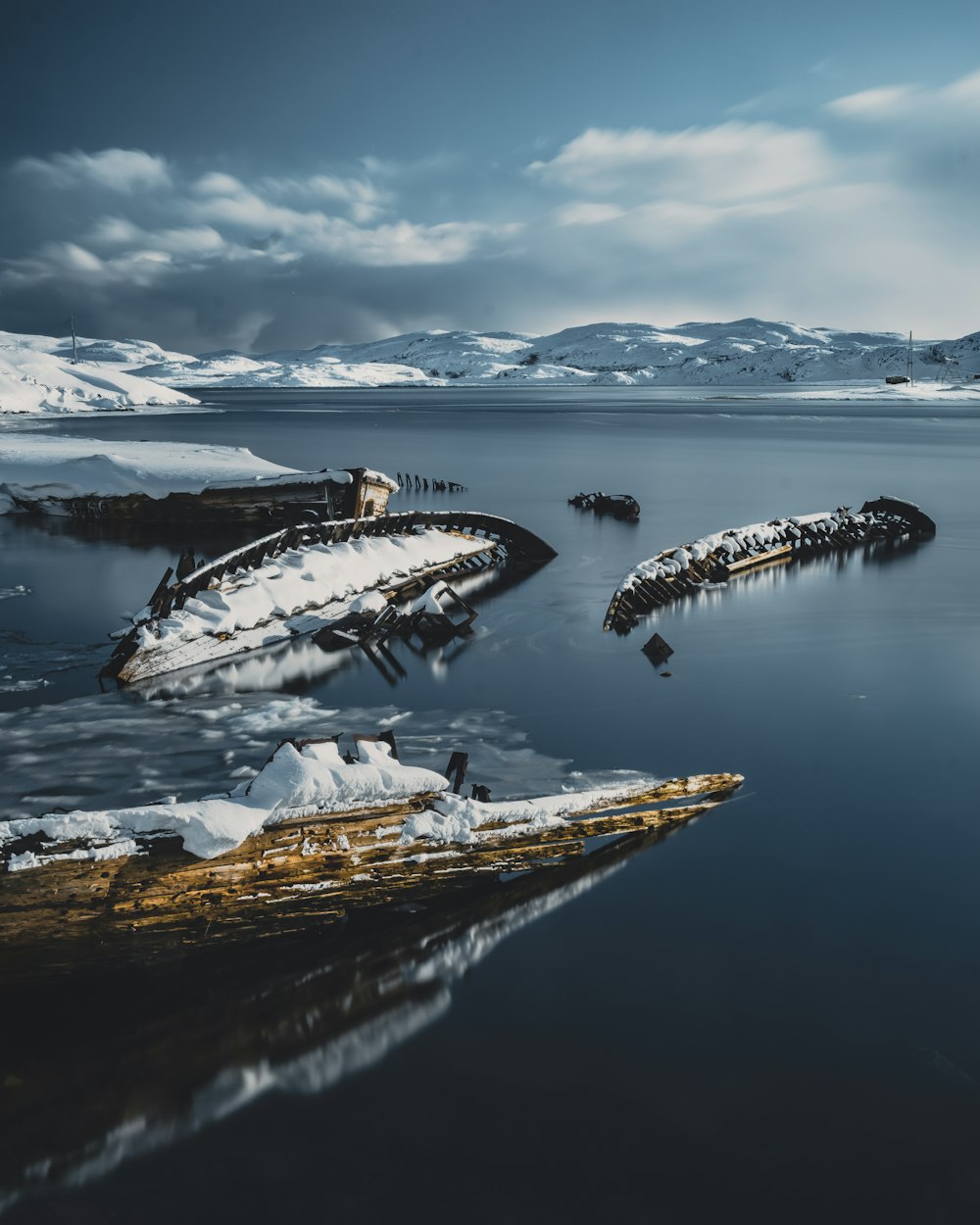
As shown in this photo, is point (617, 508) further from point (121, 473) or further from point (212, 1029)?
point (212, 1029)

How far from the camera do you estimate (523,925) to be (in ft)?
17.9

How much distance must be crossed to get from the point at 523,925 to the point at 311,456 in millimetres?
41735

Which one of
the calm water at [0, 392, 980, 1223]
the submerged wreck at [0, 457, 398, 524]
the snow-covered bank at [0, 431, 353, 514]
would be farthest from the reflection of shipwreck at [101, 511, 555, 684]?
the snow-covered bank at [0, 431, 353, 514]

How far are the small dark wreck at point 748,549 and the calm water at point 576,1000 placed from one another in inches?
123

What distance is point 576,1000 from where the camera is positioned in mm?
4844

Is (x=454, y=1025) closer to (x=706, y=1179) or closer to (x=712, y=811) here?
(x=706, y=1179)

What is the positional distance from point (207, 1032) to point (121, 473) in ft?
76.3

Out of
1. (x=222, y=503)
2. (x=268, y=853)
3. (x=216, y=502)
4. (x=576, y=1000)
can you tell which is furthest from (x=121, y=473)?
(x=576, y=1000)

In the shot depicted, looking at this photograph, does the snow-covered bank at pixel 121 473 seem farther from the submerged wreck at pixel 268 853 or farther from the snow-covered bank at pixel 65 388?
the snow-covered bank at pixel 65 388

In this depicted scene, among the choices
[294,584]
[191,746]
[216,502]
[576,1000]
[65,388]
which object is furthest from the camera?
[65,388]

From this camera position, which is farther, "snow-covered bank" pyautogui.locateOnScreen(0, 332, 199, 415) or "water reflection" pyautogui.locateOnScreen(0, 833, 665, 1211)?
"snow-covered bank" pyautogui.locateOnScreen(0, 332, 199, 415)

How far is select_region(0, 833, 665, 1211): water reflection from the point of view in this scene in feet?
13.0

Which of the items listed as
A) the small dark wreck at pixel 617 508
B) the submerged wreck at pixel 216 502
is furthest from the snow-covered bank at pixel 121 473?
the small dark wreck at pixel 617 508

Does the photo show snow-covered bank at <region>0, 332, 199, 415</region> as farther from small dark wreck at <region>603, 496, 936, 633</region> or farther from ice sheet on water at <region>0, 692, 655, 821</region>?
ice sheet on water at <region>0, 692, 655, 821</region>
